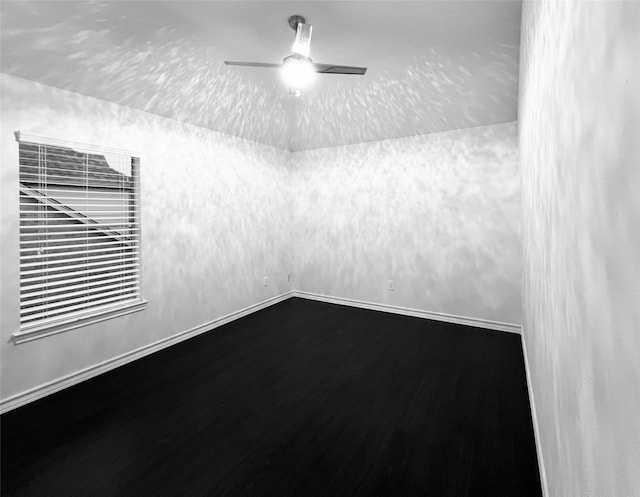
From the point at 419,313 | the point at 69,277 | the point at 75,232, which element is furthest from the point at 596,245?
the point at 419,313

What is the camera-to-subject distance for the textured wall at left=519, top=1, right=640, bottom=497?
500mm

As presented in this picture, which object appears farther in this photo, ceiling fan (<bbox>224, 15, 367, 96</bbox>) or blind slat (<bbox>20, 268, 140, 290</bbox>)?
blind slat (<bbox>20, 268, 140, 290</bbox>)

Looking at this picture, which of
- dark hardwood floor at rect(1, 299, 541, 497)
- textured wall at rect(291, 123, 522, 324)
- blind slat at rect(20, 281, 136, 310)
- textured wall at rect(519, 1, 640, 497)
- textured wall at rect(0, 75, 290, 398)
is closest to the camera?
textured wall at rect(519, 1, 640, 497)

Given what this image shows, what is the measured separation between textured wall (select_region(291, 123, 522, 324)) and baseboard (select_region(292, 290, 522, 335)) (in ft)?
0.22

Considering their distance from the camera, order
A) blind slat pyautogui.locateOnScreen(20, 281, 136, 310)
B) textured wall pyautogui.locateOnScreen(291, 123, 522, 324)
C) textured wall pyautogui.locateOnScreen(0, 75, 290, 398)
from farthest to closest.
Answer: textured wall pyautogui.locateOnScreen(291, 123, 522, 324) < blind slat pyautogui.locateOnScreen(20, 281, 136, 310) < textured wall pyautogui.locateOnScreen(0, 75, 290, 398)

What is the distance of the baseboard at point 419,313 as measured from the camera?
3981mm

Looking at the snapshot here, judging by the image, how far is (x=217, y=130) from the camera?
13.4 ft

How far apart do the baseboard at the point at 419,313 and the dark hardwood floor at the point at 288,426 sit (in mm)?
388

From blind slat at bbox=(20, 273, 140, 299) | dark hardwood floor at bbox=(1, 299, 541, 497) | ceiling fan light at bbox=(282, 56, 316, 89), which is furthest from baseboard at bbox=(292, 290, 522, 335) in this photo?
ceiling fan light at bbox=(282, 56, 316, 89)

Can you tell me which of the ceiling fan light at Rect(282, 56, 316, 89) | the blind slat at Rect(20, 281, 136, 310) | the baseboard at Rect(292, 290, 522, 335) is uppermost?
the ceiling fan light at Rect(282, 56, 316, 89)

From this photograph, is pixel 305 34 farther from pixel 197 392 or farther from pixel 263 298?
pixel 263 298

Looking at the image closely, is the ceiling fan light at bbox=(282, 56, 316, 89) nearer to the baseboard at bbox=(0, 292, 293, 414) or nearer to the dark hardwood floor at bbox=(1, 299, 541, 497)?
the dark hardwood floor at bbox=(1, 299, 541, 497)

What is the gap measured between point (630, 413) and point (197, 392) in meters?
2.76

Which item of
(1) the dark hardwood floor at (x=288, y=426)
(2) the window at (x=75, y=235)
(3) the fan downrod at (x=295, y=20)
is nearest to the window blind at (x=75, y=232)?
(2) the window at (x=75, y=235)
